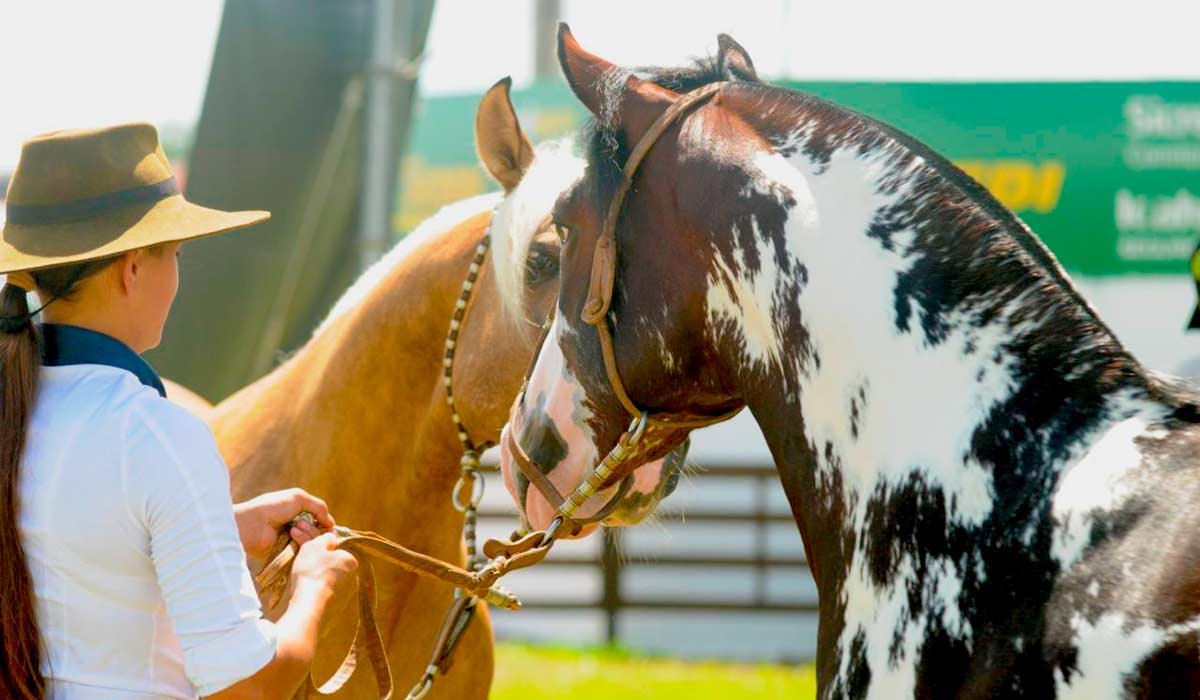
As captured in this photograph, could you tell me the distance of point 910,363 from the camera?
195 cm

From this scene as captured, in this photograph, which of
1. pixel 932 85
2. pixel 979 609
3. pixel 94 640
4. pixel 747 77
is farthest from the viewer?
pixel 932 85

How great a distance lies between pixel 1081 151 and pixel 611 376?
9037 mm

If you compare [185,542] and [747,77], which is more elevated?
[747,77]

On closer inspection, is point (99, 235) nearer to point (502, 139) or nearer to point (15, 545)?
point (15, 545)

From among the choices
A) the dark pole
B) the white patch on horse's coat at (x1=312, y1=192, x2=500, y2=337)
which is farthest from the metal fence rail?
the white patch on horse's coat at (x1=312, y1=192, x2=500, y2=337)

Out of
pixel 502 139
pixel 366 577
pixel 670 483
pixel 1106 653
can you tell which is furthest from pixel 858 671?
pixel 502 139

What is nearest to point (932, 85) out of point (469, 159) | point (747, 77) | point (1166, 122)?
point (1166, 122)

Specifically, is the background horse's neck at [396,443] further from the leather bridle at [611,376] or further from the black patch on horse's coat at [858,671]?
the black patch on horse's coat at [858,671]

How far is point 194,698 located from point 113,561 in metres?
0.27

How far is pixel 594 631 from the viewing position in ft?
33.9

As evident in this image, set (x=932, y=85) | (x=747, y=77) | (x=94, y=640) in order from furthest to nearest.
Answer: (x=932, y=85) → (x=747, y=77) → (x=94, y=640)

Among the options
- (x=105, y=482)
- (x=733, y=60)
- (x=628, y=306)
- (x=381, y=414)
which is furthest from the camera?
(x=381, y=414)

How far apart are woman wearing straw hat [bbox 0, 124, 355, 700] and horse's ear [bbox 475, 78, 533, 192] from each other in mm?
1387

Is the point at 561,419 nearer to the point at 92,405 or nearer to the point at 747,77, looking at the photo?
the point at 747,77
